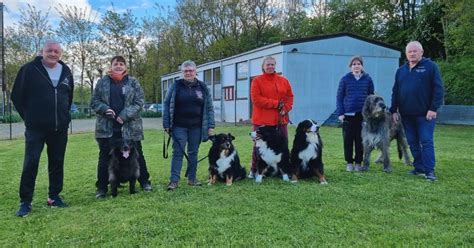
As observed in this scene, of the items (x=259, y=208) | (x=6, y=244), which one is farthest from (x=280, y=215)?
(x=6, y=244)

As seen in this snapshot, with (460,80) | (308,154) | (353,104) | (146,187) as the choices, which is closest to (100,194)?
(146,187)

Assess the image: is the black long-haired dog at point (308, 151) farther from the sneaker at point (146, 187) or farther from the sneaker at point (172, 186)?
the sneaker at point (146, 187)

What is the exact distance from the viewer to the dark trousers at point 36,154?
445 cm

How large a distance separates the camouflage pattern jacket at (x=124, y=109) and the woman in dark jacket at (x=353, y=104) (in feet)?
10.9

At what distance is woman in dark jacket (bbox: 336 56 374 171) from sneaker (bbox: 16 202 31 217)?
15.5 ft

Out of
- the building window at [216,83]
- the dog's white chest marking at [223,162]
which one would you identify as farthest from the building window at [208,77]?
the dog's white chest marking at [223,162]

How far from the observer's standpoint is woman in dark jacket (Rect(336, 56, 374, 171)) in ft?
21.0

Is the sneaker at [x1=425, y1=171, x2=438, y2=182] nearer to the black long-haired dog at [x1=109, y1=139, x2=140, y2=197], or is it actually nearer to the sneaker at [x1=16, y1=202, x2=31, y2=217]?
the black long-haired dog at [x1=109, y1=139, x2=140, y2=197]

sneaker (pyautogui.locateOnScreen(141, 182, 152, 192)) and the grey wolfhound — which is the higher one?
the grey wolfhound

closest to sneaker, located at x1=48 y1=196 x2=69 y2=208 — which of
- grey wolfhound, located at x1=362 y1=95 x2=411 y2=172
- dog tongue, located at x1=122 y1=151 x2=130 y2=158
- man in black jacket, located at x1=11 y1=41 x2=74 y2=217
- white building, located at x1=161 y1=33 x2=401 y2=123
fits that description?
man in black jacket, located at x1=11 y1=41 x2=74 y2=217

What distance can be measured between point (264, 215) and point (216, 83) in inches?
898

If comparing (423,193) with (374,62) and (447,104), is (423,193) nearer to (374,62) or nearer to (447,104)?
(374,62)

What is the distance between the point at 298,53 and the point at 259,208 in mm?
15490

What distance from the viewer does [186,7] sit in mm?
33656
